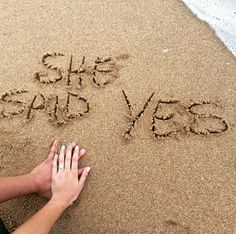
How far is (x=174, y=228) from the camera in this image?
4.99ft

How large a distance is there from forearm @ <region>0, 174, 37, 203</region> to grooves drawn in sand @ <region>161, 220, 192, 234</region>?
1.62 ft

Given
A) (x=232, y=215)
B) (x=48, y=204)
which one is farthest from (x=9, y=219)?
(x=232, y=215)

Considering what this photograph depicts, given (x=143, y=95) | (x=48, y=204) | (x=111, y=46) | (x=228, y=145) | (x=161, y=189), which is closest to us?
(x=48, y=204)

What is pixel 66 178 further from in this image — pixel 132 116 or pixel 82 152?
pixel 132 116

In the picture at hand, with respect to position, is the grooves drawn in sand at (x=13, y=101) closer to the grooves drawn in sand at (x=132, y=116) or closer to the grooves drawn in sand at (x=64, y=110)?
the grooves drawn in sand at (x=64, y=110)

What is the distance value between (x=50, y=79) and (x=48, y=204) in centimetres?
67

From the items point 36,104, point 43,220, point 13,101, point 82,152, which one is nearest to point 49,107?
point 36,104

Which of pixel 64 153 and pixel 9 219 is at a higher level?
pixel 64 153

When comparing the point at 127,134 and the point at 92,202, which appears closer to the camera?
the point at 92,202

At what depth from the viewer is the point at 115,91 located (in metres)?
1.93

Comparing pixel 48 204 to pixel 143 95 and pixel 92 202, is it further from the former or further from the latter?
pixel 143 95

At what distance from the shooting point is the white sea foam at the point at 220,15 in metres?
2.13

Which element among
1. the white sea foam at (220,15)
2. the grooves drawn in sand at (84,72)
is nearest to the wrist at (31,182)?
the grooves drawn in sand at (84,72)

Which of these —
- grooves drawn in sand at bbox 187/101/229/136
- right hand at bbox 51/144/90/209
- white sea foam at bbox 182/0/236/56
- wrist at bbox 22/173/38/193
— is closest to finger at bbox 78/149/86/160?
right hand at bbox 51/144/90/209
